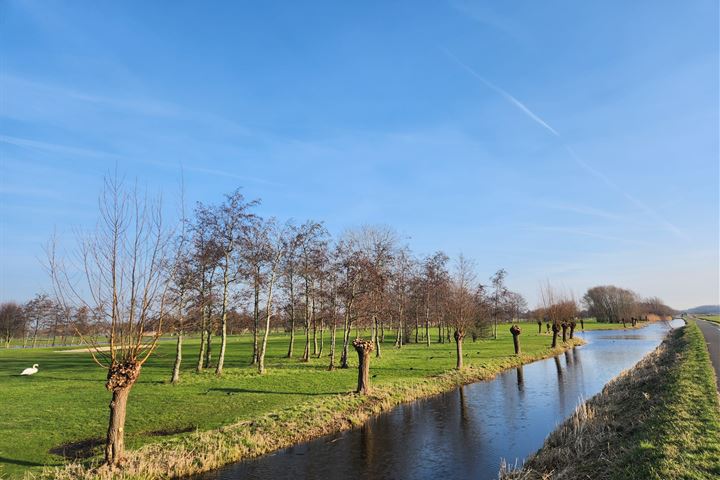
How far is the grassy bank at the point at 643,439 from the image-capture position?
1032 cm

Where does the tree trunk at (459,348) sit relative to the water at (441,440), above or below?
above

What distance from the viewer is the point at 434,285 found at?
58094 mm

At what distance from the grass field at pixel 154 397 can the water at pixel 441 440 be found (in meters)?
3.96

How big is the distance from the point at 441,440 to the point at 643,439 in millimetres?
7766

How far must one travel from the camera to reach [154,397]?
22844mm

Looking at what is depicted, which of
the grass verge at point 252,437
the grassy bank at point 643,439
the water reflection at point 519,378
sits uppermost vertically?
the grassy bank at point 643,439

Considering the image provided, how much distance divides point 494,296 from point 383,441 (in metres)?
67.2

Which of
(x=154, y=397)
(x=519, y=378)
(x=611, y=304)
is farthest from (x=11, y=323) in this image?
(x=611, y=304)

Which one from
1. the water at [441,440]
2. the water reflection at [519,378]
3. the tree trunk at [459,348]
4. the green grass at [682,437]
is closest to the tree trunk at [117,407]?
the water at [441,440]

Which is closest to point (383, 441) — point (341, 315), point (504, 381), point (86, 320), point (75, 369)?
point (86, 320)

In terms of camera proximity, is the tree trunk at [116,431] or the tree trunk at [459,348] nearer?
the tree trunk at [116,431]

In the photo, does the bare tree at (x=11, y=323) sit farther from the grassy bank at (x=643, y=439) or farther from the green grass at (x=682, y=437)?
the green grass at (x=682, y=437)

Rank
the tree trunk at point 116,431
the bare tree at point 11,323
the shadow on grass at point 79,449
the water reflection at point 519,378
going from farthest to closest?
1. the bare tree at point 11,323
2. the water reflection at point 519,378
3. the shadow on grass at point 79,449
4. the tree trunk at point 116,431

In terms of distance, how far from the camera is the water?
1421 cm
